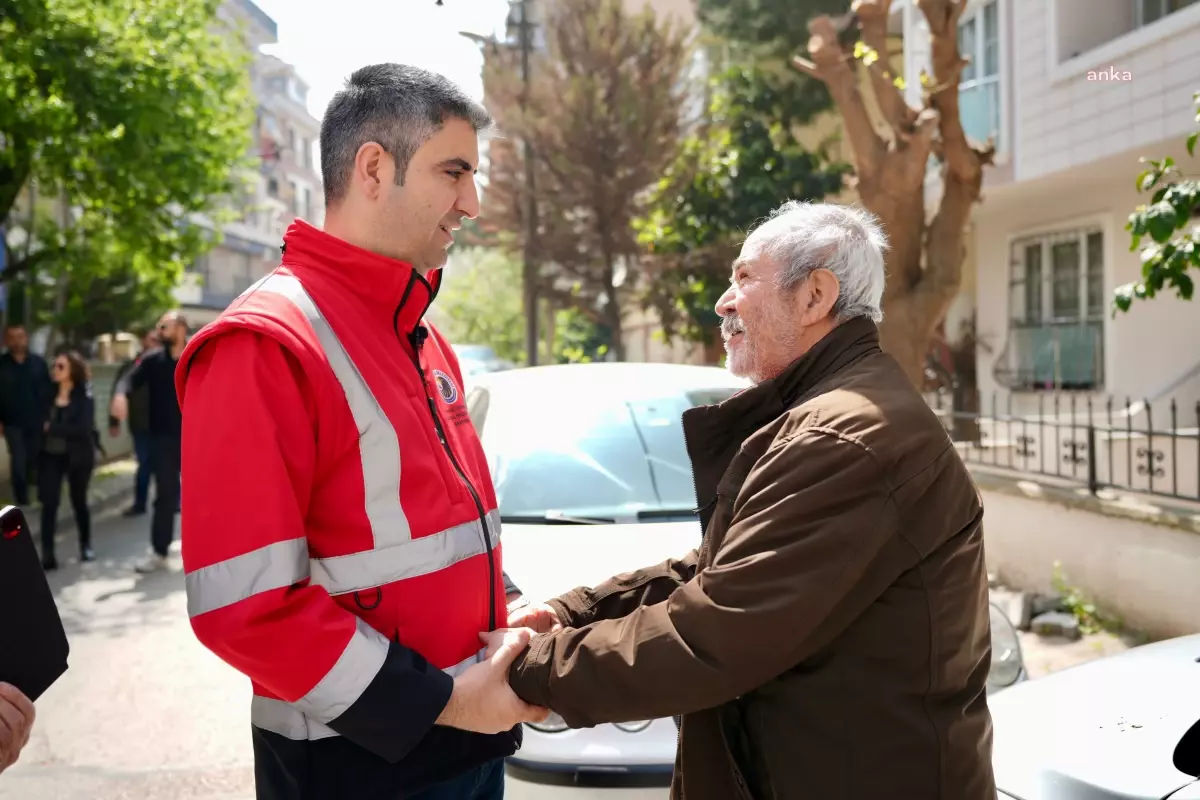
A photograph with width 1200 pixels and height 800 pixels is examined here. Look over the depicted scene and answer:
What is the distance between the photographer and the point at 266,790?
2.02 m

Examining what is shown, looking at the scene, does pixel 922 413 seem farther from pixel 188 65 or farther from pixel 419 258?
pixel 188 65

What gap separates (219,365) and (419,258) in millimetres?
480

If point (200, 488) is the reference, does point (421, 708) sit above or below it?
below

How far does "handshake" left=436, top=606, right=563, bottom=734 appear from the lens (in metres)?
1.94

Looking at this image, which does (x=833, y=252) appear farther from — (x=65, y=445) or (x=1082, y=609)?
(x=65, y=445)

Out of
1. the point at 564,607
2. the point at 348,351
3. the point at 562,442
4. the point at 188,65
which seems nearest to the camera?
the point at 348,351

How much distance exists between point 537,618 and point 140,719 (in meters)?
3.83

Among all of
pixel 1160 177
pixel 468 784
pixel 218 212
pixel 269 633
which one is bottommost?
pixel 468 784

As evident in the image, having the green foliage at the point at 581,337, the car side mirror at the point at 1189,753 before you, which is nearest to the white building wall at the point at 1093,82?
the car side mirror at the point at 1189,753

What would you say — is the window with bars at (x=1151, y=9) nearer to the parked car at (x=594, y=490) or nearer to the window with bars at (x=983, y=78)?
the window with bars at (x=983, y=78)

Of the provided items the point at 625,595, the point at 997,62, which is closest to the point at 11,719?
the point at 625,595

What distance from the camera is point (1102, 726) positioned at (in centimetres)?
262

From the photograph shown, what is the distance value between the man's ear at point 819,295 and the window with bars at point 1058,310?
11.4 m

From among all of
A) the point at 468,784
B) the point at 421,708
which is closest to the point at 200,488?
the point at 421,708
